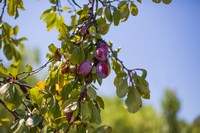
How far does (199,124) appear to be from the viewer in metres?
12.3

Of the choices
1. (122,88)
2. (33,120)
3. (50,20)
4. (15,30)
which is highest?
(15,30)

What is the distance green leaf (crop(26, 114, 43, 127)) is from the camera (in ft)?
3.32

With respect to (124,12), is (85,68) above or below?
below

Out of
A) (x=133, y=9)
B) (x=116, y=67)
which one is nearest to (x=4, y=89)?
(x=116, y=67)

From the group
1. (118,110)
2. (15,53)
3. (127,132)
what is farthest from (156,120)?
(15,53)

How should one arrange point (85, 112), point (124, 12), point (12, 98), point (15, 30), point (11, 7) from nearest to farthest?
point (85, 112)
point (12, 98)
point (124, 12)
point (11, 7)
point (15, 30)

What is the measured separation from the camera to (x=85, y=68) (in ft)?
3.31

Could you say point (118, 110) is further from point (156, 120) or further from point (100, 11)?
point (100, 11)

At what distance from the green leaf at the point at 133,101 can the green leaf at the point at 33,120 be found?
239 mm

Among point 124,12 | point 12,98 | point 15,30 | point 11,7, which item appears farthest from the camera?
point 15,30

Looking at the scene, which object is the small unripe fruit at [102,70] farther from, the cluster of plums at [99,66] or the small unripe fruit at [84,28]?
the small unripe fruit at [84,28]

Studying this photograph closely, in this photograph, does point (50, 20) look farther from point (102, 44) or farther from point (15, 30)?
point (102, 44)

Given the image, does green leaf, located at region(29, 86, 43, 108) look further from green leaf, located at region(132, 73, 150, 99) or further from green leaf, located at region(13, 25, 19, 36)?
green leaf, located at region(13, 25, 19, 36)

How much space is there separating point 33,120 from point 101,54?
254 mm
